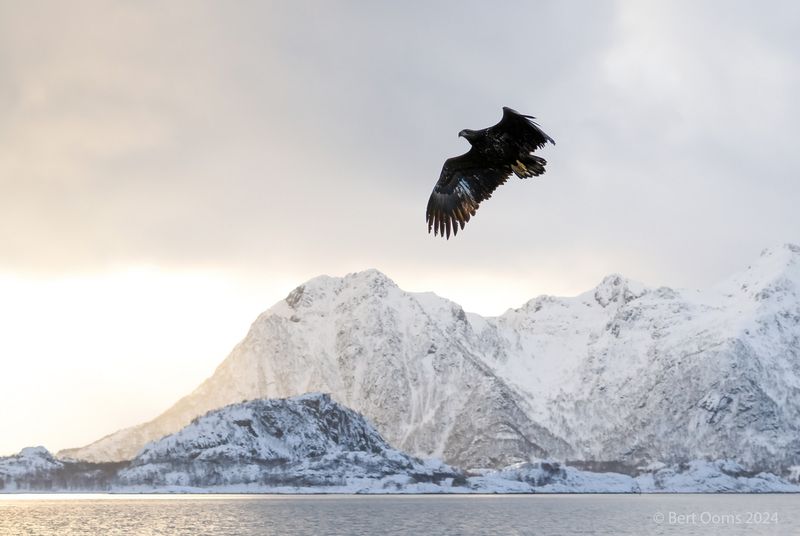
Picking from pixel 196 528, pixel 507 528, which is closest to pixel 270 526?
pixel 196 528

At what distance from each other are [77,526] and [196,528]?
24336mm

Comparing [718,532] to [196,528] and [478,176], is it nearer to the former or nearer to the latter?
[196,528]

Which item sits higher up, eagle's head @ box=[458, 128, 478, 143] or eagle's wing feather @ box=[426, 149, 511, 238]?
eagle's head @ box=[458, 128, 478, 143]

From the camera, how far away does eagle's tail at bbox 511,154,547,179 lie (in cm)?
3819

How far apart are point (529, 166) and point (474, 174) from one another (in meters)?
2.99

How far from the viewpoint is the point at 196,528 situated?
169m

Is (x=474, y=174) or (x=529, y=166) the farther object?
(x=474, y=174)

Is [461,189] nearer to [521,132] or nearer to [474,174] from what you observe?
[474,174]

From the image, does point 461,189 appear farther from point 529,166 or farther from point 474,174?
point 529,166

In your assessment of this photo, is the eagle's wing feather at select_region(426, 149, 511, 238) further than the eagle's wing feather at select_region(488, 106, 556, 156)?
Yes

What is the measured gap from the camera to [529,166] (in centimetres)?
3859

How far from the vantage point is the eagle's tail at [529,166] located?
3819 centimetres

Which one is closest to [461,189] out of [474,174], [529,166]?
[474,174]

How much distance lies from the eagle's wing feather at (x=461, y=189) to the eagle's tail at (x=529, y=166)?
1.00 m
